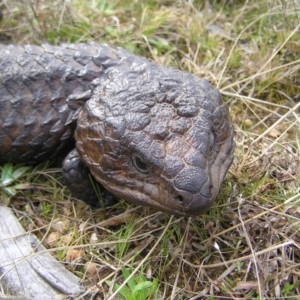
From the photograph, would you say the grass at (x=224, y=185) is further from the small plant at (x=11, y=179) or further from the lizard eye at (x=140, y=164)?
the lizard eye at (x=140, y=164)

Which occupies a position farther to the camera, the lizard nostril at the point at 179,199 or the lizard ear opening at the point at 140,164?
the lizard ear opening at the point at 140,164

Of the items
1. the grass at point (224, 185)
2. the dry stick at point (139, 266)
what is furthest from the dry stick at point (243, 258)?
the dry stick at point (139, 266)

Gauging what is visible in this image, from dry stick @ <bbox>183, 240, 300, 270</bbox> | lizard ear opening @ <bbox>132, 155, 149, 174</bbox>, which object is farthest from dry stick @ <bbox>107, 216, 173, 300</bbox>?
lizard ear opening @ <bbox>132, 155, 149, 174</bbox>

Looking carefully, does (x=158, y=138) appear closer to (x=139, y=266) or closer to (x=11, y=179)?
(x=139, y=266)

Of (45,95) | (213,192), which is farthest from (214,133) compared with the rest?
(45,95)

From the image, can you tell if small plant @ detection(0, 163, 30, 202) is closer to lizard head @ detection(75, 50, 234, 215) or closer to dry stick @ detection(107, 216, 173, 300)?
lizard head @ detection(75, 50, 234, 215)

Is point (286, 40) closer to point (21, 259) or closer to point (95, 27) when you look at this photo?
point (95, 27)
